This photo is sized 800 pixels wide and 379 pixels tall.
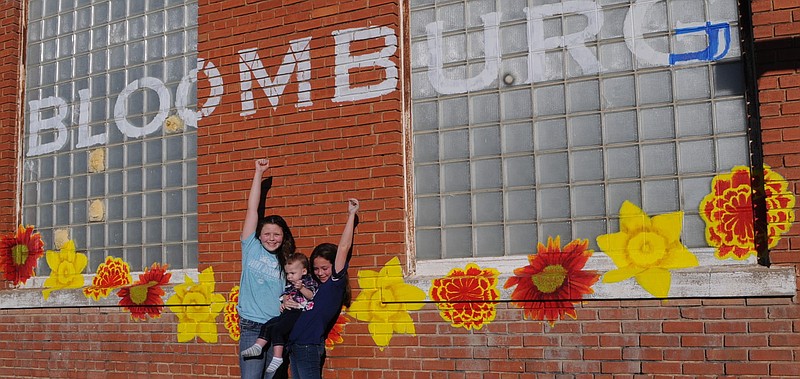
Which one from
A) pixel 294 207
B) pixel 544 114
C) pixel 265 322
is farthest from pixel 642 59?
pixel 265 322

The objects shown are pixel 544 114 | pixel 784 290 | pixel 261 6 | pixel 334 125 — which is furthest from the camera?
pixel 261 6

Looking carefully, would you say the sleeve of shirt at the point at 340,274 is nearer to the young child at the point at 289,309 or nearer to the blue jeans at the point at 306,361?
the young child at the point at 289,309

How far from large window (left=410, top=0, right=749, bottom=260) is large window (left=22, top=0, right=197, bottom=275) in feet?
7.79

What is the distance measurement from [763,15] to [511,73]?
1.76 metres

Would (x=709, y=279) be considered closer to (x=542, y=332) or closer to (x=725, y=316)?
(x=725, y=316)

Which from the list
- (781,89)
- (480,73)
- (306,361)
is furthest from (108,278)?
(781,89)

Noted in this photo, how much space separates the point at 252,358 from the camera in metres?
6.38

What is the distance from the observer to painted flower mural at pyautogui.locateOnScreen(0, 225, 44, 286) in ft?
28.1

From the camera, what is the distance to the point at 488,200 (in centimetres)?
629

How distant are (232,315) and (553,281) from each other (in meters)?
2.75

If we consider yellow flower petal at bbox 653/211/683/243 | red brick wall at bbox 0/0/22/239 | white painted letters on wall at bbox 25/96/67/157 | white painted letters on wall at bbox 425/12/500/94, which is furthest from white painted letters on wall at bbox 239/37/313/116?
red brick wall at bbox 0/0/22/239

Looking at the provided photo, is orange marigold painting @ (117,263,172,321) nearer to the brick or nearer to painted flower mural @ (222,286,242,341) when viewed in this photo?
painted flower mural @ (222,286,242,341)

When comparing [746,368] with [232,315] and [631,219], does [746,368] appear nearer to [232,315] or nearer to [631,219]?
[631,219]

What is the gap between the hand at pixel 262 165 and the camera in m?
6.79
